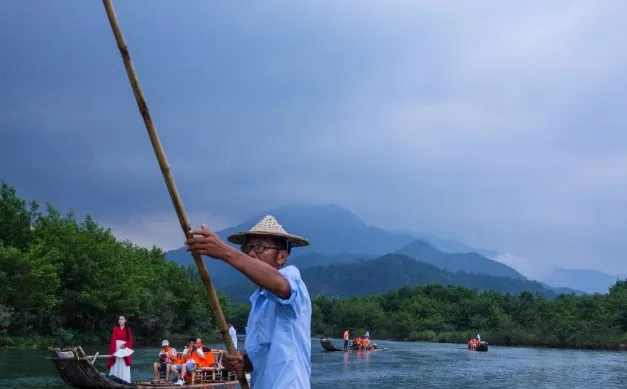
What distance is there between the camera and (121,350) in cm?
1378

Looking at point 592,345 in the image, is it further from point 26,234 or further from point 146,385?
point 146,385

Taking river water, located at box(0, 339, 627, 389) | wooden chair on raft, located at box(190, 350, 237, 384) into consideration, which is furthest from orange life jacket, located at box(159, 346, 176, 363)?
river water, located at box(0, 339, 627, 389)

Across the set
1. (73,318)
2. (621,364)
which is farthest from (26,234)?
(621,364)

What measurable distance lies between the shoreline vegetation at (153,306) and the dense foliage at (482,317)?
0.12 metres

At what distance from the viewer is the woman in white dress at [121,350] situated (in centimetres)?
1362

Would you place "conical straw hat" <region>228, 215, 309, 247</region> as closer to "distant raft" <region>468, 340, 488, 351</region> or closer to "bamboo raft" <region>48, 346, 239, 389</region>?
"bamboo raft" <region>48, 346, 239, 389</region>

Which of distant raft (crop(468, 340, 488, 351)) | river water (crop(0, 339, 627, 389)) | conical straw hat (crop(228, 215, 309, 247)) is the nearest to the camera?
conical straw hat (crop(228, 215, 309, 247))

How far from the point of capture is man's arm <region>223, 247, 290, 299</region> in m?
2.85

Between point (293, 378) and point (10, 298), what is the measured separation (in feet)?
118

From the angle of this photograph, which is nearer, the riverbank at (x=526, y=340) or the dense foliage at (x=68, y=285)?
the dense foliage at (x=68, y=285)

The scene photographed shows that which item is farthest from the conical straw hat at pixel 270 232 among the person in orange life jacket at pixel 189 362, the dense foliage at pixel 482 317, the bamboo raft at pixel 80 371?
the dense foliage at pixel 482 317

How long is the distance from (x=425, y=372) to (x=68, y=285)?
978 inches

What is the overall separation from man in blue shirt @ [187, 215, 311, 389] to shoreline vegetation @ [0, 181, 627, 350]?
34.2 m

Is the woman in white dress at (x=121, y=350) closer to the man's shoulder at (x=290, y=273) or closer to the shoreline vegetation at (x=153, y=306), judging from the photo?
the man's shoulder at (x=290, y=273)
